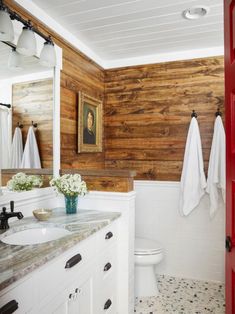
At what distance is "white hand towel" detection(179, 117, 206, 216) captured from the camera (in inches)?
104

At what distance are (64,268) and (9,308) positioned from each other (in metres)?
0.37

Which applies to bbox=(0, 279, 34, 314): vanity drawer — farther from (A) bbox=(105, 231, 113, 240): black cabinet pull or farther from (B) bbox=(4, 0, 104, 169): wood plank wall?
(B) bbox=(4, 0, 104, 169): wood plank wall

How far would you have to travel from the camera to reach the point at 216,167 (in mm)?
2555

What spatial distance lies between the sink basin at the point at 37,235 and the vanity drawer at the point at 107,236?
10.6 inches

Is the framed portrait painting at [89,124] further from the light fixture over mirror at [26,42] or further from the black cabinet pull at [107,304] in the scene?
the black cabinet pull at [107,304]

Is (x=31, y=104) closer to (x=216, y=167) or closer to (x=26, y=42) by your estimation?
(x=26, y=42)

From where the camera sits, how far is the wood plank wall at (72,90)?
2.34 m

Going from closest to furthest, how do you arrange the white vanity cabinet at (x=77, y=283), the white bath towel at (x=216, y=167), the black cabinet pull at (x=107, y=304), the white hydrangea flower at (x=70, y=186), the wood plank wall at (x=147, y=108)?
the white vanity cabinet at (x=77, y=283)
the black cabinet pull at (x=107, y=304)
the white hydrangea flower at (x=70, y=186)
the white bath towel at (x=216, y=167)
the wood plank wall at (x=147, y=108)

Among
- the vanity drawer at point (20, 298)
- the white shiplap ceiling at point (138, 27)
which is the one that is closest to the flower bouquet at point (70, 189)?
the vanity drawer at point (20, 298)

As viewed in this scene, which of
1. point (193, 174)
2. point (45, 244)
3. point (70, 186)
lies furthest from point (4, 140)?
point (193, 174)

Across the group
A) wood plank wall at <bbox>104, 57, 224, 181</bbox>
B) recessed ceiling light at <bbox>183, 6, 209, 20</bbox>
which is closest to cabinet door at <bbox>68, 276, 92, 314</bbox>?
wood plank wall at <bbox>104, 57, 224, 181</bbox>

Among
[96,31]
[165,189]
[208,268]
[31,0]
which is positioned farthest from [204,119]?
[31,0]

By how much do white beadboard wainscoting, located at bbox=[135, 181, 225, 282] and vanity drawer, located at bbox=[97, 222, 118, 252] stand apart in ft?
3.27

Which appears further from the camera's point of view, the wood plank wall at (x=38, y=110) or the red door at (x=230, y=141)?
the wood plank wall at (x=38, y=110)
